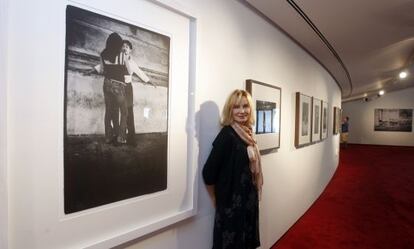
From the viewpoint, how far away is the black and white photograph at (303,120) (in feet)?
13.1

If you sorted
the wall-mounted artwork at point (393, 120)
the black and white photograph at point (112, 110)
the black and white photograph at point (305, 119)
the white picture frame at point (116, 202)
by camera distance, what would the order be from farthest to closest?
the wall-mounted artwork at point (393, 120) → the black and white photograph at point (305, 119) → the black and white photograph at point (112, 110) → the white picture frame at point (116, 202)

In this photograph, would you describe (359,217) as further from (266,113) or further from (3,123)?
(3,123)

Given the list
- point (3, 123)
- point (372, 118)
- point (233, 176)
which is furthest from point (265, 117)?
point (372, 118)

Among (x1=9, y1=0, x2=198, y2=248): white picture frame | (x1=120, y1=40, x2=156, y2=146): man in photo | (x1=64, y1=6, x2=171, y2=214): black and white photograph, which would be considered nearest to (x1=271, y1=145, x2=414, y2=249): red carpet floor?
(x1=9, y1=0, x2=198, y2=248): white picture frame

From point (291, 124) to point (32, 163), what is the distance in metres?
3.30

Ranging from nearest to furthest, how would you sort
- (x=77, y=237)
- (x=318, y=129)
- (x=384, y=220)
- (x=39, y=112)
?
(x=39, y=112) < (x=77, y=237) < (x=384, y=220) < (x=318, y=129)

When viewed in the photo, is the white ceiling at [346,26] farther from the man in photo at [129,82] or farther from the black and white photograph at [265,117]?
the man in photo at [129,82]

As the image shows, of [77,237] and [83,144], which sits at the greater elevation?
[83,144]

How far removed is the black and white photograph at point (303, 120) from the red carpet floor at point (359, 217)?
47.7 inches

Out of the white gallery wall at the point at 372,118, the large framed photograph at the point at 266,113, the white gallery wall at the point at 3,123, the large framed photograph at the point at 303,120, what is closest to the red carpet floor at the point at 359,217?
the large framed photograph at the point at 303,120

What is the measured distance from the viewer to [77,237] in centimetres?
120

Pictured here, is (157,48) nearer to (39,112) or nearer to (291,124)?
(39,112)

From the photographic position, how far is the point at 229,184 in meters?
1.95

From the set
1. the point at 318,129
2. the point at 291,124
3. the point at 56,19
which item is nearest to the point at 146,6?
the point at 56,19
